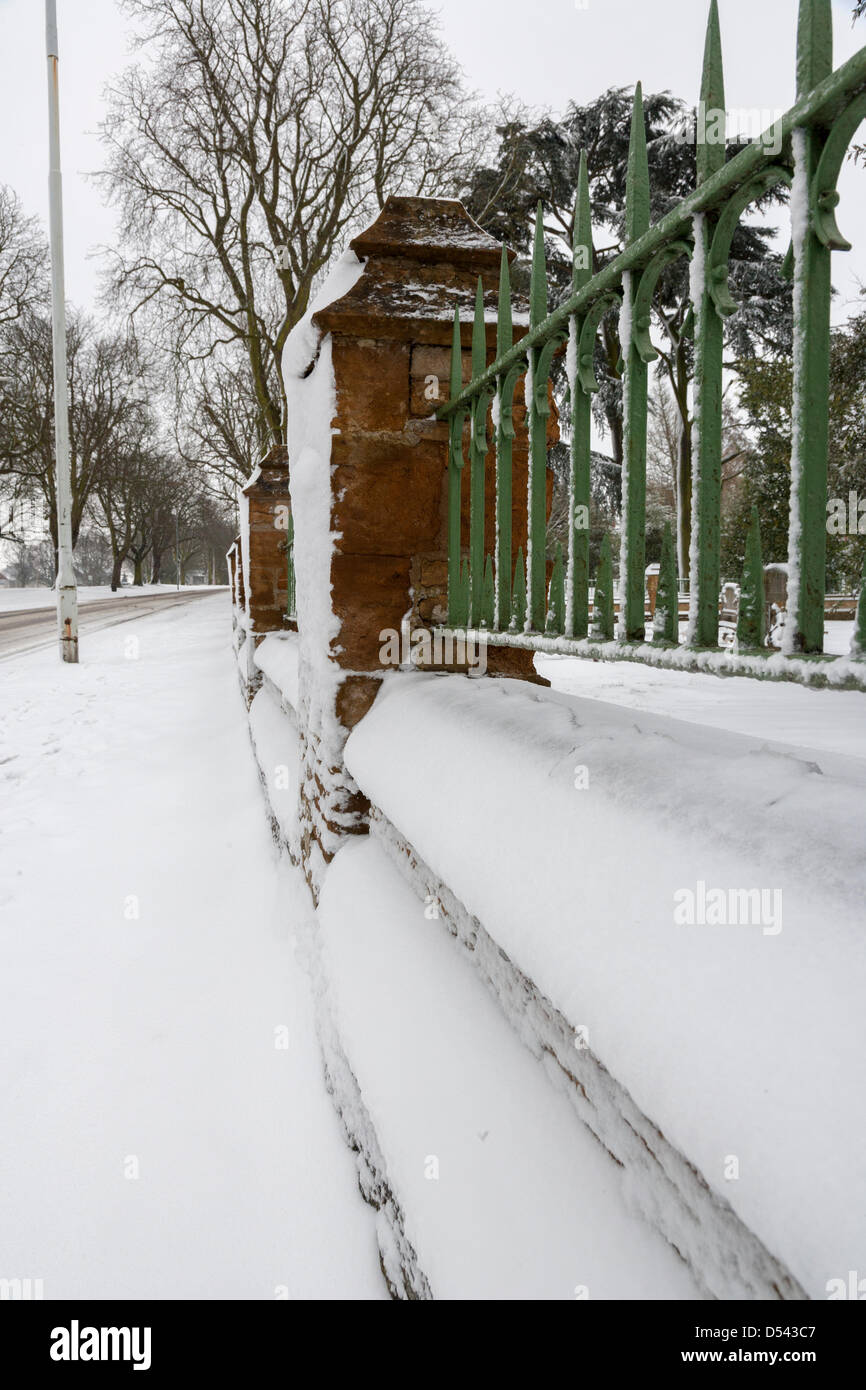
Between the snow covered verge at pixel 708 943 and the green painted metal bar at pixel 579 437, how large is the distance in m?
0.31

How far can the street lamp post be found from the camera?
9.80m

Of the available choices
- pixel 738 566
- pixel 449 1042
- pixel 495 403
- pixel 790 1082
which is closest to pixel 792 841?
pixel 790 1082

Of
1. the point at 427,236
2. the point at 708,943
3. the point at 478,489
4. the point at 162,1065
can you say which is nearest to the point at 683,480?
the point at 427,236

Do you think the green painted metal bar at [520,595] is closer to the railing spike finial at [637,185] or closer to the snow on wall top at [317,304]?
the railing spike finial at [637,185]

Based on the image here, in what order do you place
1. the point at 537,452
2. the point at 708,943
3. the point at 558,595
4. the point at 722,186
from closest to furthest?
the point at 708,943 → the point at 722,186 → the point at 558,595 → the point at 537,452

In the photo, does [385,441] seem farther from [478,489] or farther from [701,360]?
[701,360]

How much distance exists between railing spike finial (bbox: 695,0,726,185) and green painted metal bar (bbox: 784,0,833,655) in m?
0.17

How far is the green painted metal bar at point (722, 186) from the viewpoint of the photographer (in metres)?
0.80

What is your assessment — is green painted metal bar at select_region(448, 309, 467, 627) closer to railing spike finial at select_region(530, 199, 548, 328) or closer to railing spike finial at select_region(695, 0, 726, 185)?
railing spike finial at select_region(530, 199, 548, 328)

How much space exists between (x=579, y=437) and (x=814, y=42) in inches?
26.9

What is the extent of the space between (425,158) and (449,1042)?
1767 cm

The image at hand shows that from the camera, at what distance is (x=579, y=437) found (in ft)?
4.87

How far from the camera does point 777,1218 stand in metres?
0.58

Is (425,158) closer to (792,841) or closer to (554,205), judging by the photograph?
(554,205)
